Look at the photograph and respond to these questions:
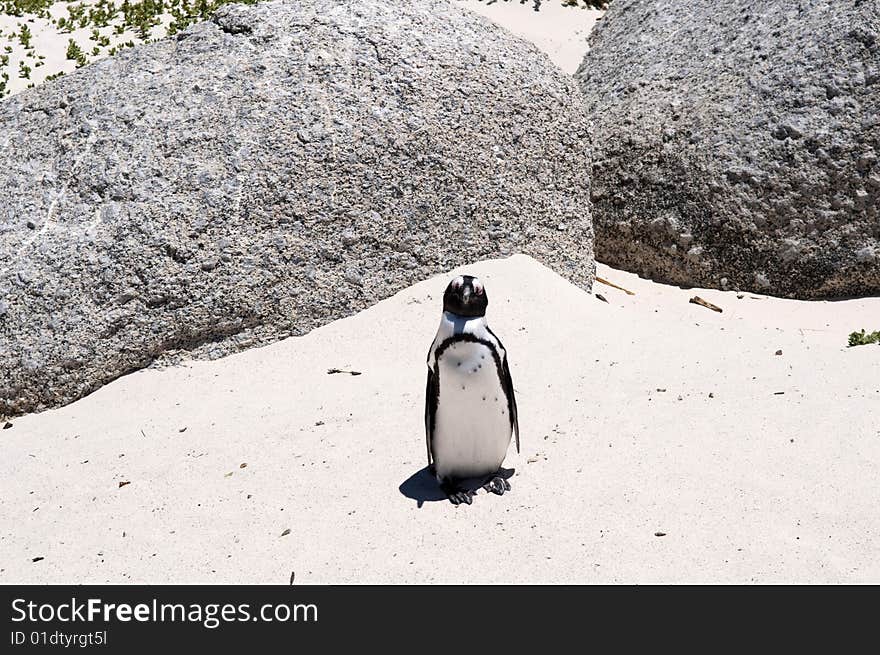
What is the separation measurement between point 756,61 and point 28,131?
536 cm

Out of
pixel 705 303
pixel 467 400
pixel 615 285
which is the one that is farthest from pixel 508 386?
pixel 615 285

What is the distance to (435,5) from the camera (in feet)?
25.5

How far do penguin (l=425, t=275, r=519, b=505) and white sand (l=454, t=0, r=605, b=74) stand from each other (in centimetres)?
691

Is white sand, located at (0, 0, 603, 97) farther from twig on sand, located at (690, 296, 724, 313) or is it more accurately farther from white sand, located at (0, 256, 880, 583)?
white sand, located at (0, 256, 880, 583)

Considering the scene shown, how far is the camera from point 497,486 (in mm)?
4758

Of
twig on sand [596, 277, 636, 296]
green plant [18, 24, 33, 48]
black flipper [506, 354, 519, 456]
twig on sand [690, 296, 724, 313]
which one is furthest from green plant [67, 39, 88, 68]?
black flipper [506, 354, 519, 456]

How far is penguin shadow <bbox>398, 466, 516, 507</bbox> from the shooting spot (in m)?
4.76

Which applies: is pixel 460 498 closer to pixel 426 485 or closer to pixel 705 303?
pixel 426 485

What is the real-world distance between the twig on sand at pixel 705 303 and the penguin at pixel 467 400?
2.98 m

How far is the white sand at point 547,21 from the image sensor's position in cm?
1107

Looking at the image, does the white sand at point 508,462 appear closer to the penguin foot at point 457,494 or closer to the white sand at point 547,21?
the penguin foot at point 457,494

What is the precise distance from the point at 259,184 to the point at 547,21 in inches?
244
